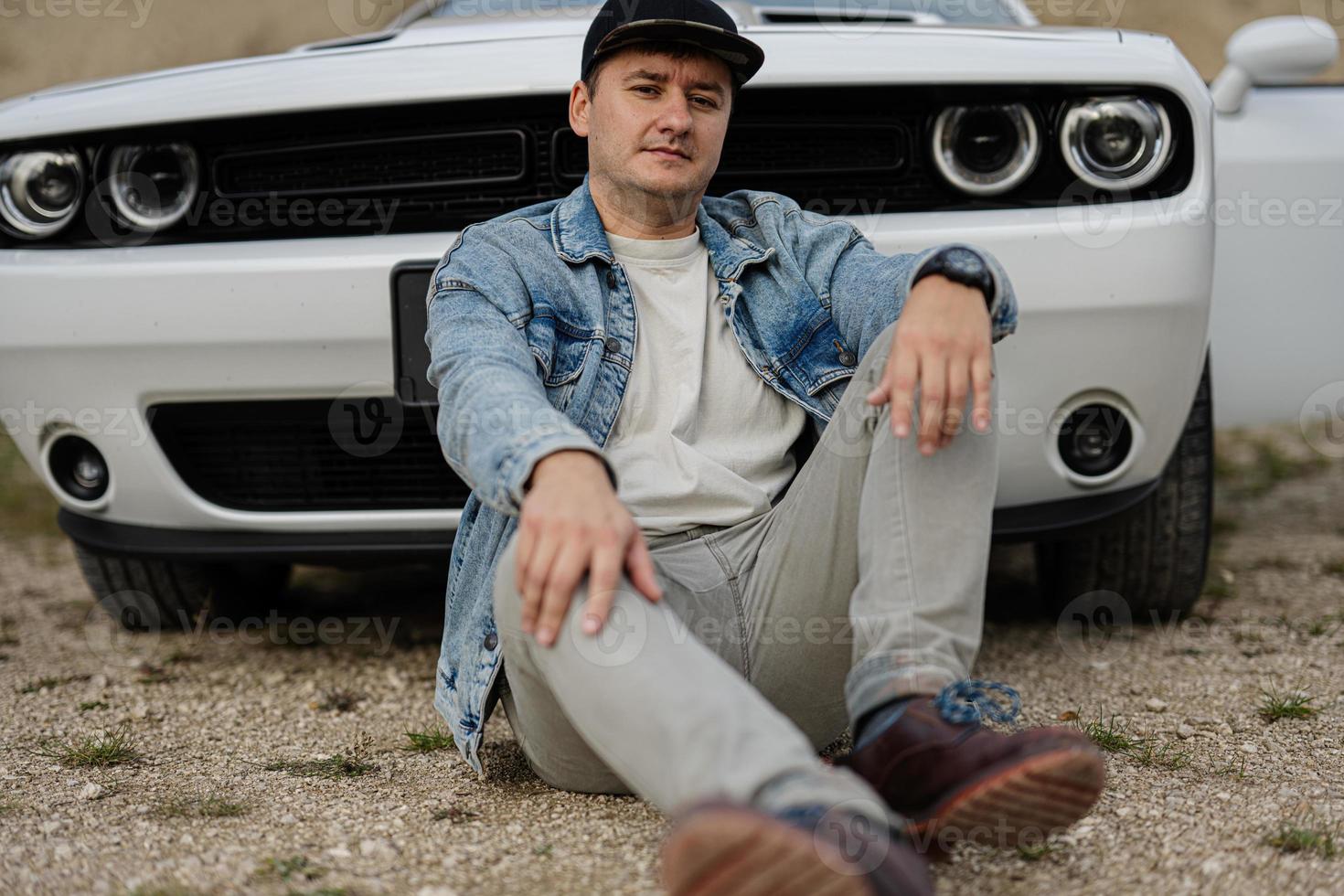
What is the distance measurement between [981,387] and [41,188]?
75.2 inches

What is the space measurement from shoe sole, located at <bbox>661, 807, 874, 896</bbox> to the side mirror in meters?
1.95

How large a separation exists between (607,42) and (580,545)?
0.87m

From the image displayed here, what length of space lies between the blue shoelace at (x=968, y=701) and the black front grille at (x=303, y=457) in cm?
123

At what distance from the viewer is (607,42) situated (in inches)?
76.4

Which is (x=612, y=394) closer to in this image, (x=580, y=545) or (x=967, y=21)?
(x=580, y=545)

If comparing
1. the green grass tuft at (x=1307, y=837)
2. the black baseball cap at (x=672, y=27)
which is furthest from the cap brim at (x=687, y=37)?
the green grass tuft at (x=1307, y=837)

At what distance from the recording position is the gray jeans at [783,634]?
1.37 m

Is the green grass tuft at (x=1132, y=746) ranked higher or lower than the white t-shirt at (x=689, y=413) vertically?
lower

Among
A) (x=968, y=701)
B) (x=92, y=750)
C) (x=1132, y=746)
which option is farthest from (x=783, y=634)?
(x=92, y=750)

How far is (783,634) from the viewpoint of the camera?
1.85 m

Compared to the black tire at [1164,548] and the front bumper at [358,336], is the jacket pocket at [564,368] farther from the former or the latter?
the black tire at [1164,548]

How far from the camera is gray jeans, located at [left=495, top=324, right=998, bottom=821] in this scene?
1367mm

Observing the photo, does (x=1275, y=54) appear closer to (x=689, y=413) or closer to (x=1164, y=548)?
(x=1164, y=548)

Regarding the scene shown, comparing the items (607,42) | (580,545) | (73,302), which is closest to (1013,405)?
(607,42)
